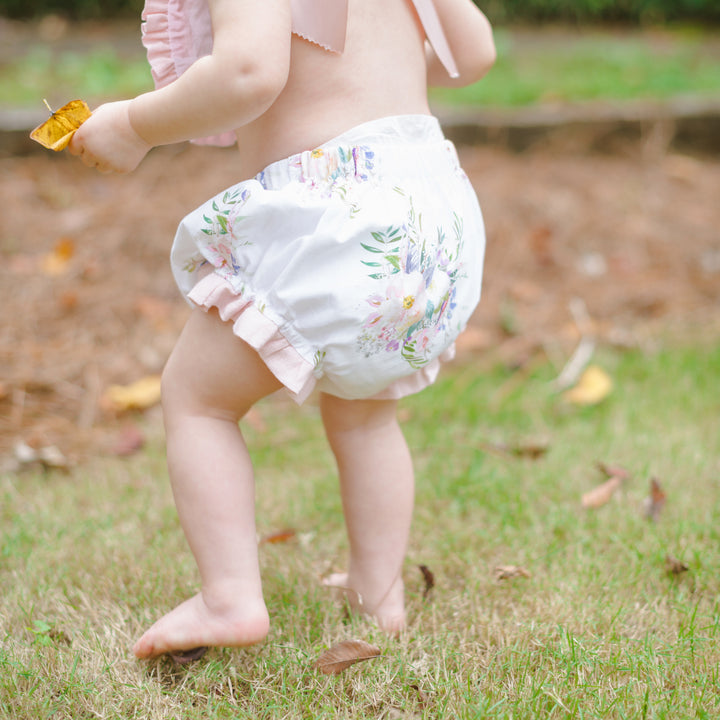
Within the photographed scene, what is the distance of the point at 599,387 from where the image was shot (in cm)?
248

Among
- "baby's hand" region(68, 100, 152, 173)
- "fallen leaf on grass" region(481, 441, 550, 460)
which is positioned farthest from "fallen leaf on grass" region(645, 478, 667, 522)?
"baby's hand" region(68, 100, 152, 173)

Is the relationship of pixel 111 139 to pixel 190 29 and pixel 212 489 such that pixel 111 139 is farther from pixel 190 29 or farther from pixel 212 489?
pixel 212 489

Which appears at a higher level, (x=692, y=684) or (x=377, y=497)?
(x=377, y=497)

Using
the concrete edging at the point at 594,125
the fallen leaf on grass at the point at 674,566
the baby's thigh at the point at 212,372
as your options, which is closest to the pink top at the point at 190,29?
the baby's thigh at the point at 212,372

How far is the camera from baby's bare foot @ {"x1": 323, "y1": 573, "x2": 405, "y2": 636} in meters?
1.46

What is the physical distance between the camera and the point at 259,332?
1.21m


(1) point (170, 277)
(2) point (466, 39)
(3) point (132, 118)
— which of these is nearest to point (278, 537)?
(3) point (132, 118)

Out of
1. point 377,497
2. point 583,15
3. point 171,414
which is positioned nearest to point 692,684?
point 377,497

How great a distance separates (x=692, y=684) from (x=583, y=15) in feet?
20.9

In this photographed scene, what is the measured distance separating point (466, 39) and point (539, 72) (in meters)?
3.94

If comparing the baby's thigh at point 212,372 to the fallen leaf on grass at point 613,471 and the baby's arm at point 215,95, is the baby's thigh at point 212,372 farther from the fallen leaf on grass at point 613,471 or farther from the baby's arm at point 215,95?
the fallen leaf on grass at point 613,471

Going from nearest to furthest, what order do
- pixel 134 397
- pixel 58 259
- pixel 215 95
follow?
pixel 215 95, pixel 134 397, pixel 58 259

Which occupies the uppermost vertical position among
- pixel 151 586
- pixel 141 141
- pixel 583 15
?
pixel 141 141

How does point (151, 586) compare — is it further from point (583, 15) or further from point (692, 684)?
point (583, 15)
